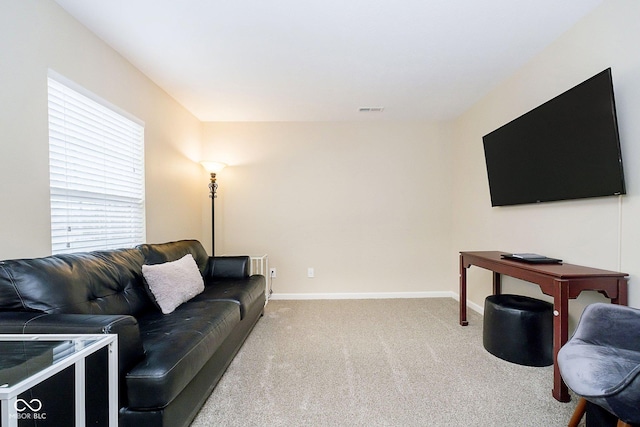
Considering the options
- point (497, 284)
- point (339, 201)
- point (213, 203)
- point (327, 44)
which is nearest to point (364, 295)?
point (339, 201)

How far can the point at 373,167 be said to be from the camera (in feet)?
12.5

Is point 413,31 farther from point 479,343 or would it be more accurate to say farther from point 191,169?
point 191,169

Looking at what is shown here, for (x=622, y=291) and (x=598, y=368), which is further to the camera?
(x=622, y=291)

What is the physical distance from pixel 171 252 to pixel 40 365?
1695 mm

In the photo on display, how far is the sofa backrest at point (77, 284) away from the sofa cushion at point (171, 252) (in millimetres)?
124

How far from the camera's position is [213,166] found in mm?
3434

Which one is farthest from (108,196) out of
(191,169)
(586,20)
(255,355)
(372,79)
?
(586,20)

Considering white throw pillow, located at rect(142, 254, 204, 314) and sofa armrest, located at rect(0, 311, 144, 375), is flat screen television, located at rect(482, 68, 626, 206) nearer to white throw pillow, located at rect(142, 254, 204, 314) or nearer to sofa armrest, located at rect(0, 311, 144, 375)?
sofa armrest, located at rect(0, 311, 144, 375)

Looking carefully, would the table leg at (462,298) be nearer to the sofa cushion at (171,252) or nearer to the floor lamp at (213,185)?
the sofa cushion at (171,252)

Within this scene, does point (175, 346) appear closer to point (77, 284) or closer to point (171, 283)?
point (77, 284)

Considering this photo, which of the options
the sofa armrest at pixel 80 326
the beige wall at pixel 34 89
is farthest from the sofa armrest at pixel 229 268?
the sofa armrest at pixel 80 326

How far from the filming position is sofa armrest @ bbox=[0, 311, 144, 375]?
110 centimetres

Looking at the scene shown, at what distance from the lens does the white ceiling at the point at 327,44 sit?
177 cm

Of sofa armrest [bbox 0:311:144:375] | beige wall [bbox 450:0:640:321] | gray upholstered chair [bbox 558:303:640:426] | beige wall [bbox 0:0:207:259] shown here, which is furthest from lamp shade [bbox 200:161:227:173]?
gray upholstered chair [bbox 558:303:640:426]
